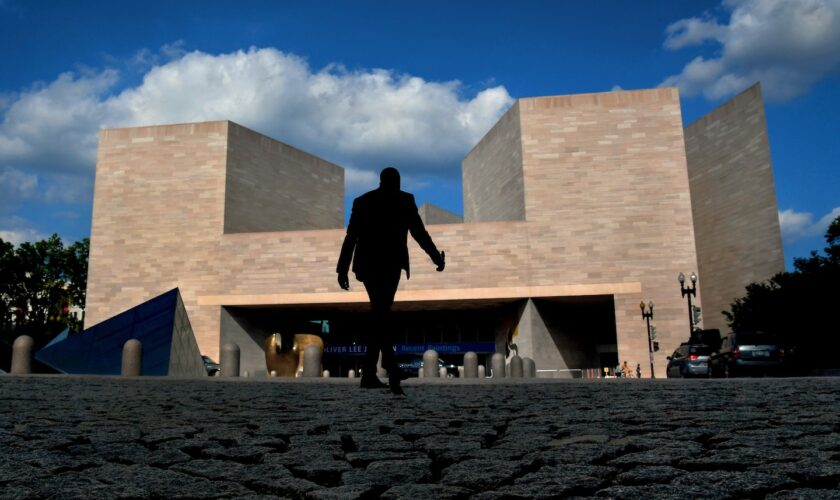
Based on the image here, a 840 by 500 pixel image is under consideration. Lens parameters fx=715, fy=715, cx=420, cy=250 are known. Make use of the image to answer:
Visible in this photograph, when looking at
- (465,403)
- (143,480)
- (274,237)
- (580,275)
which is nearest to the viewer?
(143,480)

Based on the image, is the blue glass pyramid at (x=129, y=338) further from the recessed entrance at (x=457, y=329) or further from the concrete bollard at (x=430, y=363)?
the recessed entrance at (x=457, y=329)

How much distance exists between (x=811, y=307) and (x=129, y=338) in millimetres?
26303

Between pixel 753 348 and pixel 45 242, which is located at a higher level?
pixel 45 242

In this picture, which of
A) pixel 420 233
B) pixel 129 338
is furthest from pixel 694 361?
pixel 129 338

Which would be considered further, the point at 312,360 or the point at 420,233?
the point at 312,360

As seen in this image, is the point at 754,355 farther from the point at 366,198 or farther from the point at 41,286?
the point at 41,286

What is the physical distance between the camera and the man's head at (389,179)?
7.60 meters

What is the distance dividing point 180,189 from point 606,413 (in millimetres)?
42534

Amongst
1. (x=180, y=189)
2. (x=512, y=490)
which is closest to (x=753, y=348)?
(x=512, y=490)

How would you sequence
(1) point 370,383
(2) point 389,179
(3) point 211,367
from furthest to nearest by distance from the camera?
(3) point 211,367 → (1) point 370,383 → (2) point 389,179

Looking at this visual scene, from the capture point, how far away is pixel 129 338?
2403 cm

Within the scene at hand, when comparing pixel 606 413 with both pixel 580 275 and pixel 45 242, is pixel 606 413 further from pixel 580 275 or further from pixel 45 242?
pixel 45 242

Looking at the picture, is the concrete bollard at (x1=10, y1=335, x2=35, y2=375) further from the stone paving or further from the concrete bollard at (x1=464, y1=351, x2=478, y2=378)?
the stone paving

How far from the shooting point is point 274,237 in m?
42.7
